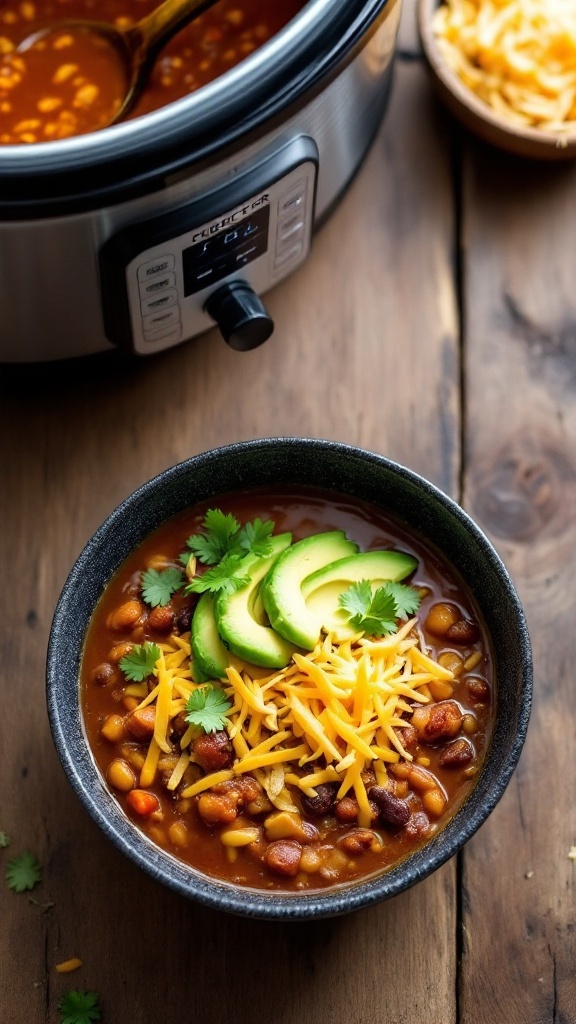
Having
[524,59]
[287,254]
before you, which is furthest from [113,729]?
[524,59]

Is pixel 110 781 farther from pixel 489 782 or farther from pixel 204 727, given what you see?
pixel 489 782

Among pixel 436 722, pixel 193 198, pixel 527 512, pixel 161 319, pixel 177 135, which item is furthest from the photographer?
pixel 527 512

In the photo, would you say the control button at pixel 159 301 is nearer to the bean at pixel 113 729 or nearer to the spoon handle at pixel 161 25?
the spoon handle at pixel 161 25

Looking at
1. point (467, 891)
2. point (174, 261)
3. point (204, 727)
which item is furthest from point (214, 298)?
point (467, 891)

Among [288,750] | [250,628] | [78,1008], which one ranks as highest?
[250,628]

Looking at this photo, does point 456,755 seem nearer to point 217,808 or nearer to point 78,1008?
point 217,808

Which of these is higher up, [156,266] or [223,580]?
[156,266]

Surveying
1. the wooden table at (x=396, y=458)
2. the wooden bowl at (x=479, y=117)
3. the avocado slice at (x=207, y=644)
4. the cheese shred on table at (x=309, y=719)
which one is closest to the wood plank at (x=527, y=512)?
the wooden table at (x=396, y=458)
